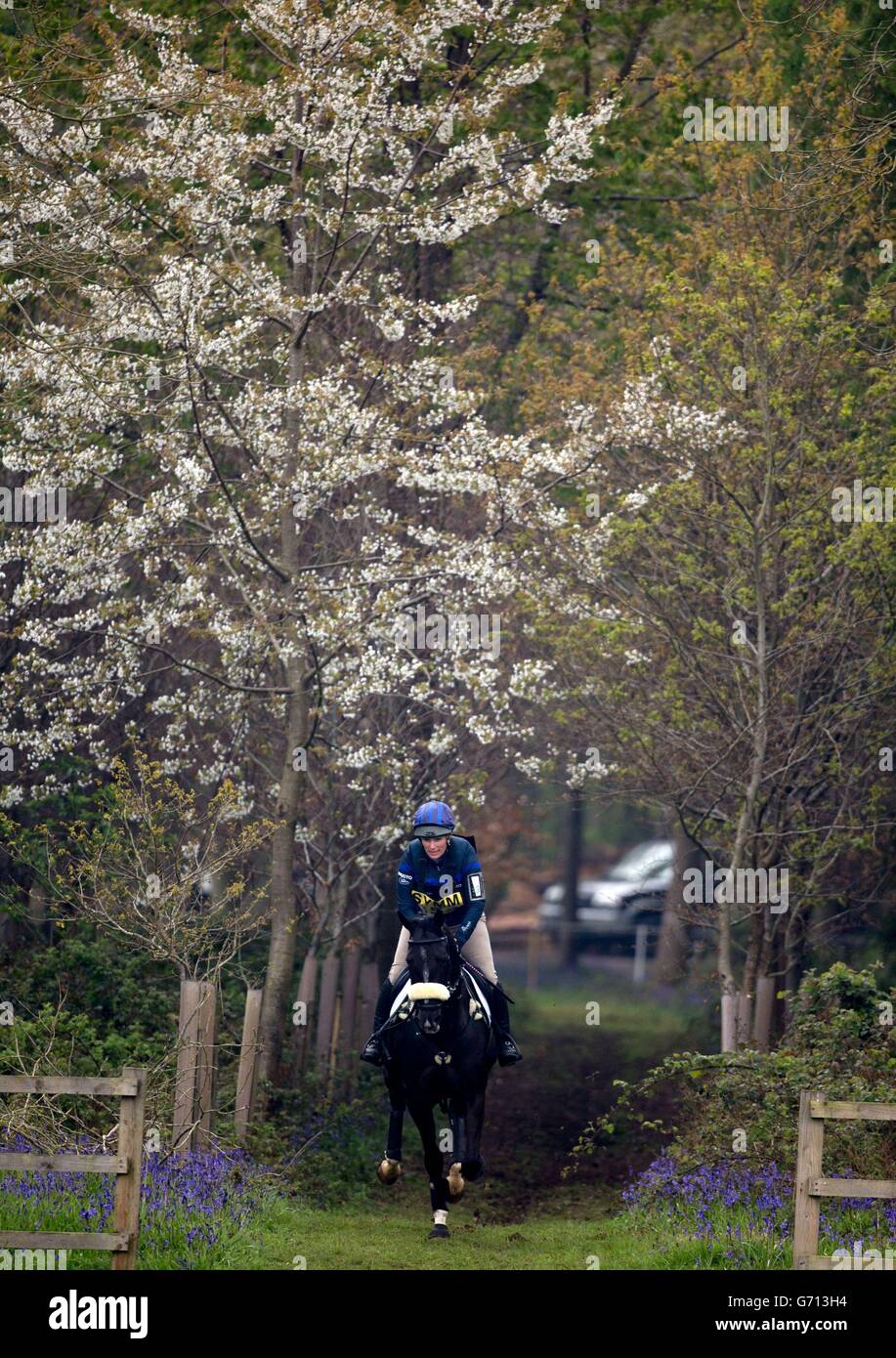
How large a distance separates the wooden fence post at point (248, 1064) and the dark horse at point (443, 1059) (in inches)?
98.7

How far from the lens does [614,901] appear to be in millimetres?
38562

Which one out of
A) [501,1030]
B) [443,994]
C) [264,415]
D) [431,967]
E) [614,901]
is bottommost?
[614,901]

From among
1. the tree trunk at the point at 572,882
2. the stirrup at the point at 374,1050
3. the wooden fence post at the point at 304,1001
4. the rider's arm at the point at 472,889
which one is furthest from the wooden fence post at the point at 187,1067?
the tree trunk at the point at 572,882

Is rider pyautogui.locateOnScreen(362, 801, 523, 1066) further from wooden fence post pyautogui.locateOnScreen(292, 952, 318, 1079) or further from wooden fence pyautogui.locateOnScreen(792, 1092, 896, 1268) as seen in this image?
wooden fence post pyautogui.locateOnScreen(292, 952, 318, 1079)

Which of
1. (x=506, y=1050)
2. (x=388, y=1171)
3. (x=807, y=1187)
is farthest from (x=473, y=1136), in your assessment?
(x=807, y=1187)

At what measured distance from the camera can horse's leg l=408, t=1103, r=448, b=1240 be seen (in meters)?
13.6

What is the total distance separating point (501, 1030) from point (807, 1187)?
12.7ft

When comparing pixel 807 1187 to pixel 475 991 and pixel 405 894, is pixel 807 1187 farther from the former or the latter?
pixel 405 894

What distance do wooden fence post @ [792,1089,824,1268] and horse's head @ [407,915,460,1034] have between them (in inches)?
116

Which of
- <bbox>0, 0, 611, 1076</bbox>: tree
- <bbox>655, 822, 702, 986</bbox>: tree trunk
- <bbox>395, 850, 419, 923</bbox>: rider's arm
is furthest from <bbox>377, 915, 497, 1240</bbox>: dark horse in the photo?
<bbox>655, 822, 702, 986</bbox>: tree trunk

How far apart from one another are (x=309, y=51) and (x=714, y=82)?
11559 millimetres

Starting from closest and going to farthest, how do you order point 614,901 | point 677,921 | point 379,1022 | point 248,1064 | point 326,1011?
point 379,1022, point 248,1064, point 326,1011, point 677,921, point 614,901

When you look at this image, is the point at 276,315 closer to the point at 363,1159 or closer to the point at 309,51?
the point at 309,51

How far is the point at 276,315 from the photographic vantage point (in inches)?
731
